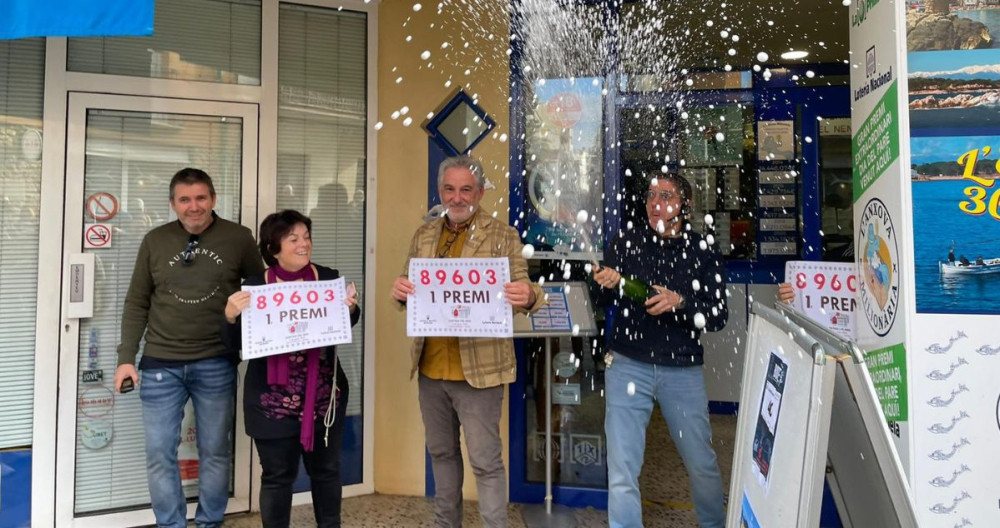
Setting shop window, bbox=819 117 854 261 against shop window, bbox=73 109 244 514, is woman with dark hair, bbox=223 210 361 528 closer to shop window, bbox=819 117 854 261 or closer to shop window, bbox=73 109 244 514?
shop window, bbox=73 109 244 514

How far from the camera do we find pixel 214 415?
3322 mm

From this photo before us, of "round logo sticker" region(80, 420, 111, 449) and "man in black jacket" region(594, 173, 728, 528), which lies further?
"round logo sticker" region(80, 420, 111, 449)

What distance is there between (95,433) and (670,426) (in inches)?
119

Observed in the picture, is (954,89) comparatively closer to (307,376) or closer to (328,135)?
(307,376)

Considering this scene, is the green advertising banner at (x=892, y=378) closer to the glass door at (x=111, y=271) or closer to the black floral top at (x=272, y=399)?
the black floral top at (x=272, y=399)

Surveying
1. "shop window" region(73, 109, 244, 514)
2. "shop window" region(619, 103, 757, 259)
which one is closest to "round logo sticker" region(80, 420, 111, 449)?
"shop window" region(73, 109, 244, 514)

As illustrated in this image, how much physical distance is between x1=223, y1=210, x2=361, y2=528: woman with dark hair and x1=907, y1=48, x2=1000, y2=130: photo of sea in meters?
2.31

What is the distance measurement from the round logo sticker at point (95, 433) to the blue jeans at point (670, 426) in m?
2.70

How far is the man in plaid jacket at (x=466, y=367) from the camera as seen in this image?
2846 mm

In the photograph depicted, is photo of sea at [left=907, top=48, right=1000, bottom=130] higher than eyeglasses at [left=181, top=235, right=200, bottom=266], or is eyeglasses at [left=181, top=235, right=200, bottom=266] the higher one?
photo of sea at [left=907, top=48, right=1000, bottom=130]

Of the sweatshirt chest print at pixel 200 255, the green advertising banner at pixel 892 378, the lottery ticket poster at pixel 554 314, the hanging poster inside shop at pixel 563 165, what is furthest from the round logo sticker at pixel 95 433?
the green advertising banner at pixel 892 378

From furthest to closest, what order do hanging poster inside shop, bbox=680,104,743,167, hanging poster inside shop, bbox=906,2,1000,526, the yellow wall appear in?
hanging poster inside shop, bbox=680,104,743,167, the yellow wall, hanging poster inside shop, bbox=906,2,1000,526

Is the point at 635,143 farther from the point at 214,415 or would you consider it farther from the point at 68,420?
the point at 68,420

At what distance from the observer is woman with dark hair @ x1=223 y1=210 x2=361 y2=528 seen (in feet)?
9.23
